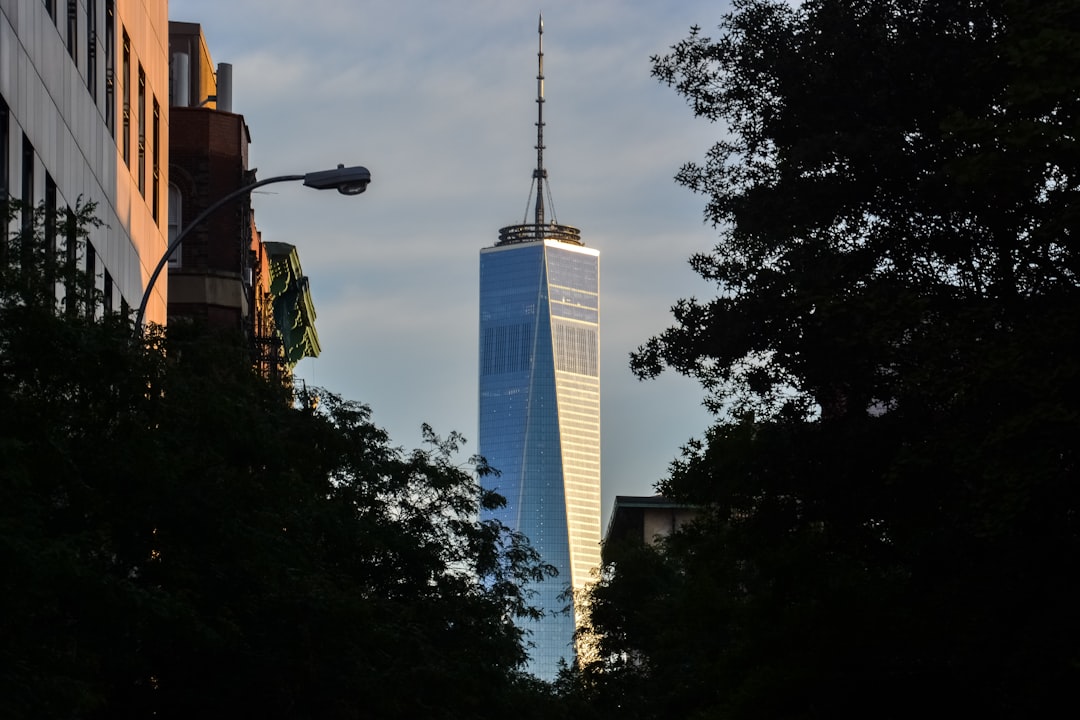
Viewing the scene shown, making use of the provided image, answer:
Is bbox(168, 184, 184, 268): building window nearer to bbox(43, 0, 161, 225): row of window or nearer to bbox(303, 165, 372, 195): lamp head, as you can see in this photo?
bbox(43, 0, 161, 225): row of window

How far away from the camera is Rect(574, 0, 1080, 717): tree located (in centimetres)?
2414

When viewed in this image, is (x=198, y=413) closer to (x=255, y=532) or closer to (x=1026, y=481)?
(x=255, y=532)

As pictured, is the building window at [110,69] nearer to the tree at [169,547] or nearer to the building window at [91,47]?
the building window at [91,47]

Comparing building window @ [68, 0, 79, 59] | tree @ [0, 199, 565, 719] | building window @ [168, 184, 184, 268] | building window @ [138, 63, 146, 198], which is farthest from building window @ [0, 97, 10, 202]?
building window @ [168, 184, 184, 268]

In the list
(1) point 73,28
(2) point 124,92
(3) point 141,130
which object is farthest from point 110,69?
(3) point 141,130

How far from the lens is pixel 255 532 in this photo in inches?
887

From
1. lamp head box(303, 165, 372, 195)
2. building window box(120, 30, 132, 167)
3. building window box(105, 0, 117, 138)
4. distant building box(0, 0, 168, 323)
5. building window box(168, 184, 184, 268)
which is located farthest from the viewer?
building window box(168, 184, 184, 268)

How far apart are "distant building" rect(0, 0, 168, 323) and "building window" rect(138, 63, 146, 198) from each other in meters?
0.03

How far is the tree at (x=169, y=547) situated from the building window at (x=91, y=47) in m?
9.27

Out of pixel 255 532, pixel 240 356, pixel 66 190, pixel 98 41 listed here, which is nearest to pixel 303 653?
pixel 240 356

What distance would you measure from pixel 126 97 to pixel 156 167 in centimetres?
680

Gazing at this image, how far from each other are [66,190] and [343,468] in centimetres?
813

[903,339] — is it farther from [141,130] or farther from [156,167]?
[156,167]

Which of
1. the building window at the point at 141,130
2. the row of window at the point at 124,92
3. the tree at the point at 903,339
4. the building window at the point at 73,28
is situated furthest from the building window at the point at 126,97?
the tree at the point at 903,339
